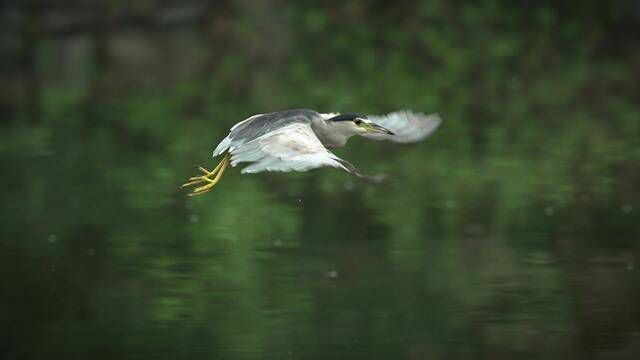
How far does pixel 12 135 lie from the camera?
10023mm

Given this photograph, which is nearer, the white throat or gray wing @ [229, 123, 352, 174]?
gray wing @ [229, 123, 352, 174]

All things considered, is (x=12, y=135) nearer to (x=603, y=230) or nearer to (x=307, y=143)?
(x=603, y=230)

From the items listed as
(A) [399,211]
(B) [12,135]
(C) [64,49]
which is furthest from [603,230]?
(C) [64,49]

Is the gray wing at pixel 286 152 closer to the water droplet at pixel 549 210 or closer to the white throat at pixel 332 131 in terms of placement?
the white throat at pixel 332 131

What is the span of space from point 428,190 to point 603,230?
3.78 ft

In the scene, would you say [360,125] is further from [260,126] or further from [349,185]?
[349,185]

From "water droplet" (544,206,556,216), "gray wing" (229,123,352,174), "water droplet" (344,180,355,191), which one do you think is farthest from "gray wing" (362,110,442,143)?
"water droplet" (344,180,355,191)

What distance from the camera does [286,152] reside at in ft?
17.4

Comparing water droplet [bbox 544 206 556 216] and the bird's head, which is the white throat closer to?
the bird's head

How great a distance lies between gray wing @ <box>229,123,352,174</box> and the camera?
513 cm

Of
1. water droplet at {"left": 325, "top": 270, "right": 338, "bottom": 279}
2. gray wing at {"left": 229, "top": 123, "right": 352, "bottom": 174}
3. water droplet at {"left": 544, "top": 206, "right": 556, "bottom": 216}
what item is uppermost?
water droplet at {"left": 544, "top": 206, "right": 556, "bottom": 216}

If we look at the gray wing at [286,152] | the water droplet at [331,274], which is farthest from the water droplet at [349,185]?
the gray wing at [286,152]

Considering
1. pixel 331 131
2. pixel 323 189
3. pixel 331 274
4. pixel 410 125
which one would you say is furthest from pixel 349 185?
pixel 331 131

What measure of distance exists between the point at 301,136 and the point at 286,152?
132 mm
